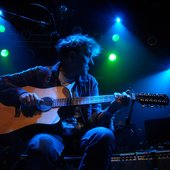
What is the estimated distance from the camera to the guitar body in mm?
2934

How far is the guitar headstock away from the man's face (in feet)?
2.50

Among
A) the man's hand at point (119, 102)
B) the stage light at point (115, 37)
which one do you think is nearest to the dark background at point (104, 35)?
the stage light at point (115, 37)

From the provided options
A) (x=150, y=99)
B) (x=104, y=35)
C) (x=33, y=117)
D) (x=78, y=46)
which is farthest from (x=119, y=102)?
(x=104, y=35)

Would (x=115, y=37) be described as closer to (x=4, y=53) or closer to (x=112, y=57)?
(x=112, y=57)

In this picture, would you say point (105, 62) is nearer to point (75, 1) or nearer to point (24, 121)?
point (75, 1)

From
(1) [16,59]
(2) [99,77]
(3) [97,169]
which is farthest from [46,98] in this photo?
(2) [99,77]

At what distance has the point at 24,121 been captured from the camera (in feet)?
9.85

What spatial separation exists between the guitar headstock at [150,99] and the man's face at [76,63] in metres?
0.76

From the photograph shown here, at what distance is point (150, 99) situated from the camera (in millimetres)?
3156

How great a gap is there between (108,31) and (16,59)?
2.42m

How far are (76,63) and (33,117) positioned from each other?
921mm

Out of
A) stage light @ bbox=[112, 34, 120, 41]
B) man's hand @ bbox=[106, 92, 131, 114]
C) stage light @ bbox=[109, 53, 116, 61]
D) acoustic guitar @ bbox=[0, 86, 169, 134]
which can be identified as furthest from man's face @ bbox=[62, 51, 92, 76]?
stage light @ bbox=[109, 53, 116, 61]

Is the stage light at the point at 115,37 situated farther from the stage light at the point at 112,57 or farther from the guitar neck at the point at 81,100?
the guitar neck at the point at 81,100

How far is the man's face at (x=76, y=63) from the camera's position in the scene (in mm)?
3447
